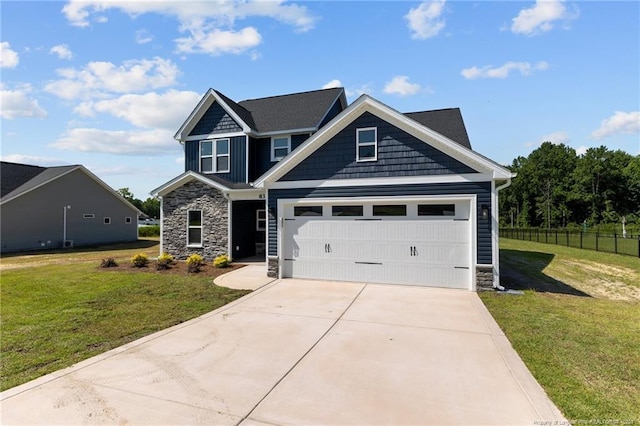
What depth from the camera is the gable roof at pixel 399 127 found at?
9016mm

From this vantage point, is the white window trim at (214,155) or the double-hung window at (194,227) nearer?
the double-hung window at (194,227)

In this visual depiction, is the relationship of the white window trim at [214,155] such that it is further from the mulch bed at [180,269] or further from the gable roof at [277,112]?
the mulch bed at [180,269]

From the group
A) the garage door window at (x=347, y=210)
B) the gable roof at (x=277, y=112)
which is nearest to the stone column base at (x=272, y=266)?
the garage door window at (x=347, y=210)

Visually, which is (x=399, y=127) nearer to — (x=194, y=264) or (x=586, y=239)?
(x=194, y=264)

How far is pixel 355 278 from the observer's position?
1038 cm

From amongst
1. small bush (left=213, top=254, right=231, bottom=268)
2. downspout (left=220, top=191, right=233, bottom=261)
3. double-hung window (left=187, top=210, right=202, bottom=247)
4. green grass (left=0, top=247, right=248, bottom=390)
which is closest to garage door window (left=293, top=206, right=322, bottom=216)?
green grass (left=0, top=247, right=248, bottom=390)

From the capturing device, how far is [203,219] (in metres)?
14.5

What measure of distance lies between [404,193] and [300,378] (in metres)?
6.85

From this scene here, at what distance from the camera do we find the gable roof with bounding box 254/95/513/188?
9.02 metres

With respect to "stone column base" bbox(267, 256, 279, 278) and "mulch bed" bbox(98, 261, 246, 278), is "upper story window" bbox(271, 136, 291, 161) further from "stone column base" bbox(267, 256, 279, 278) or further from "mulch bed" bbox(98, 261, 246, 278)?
"stone column base" bbox(267, 256, 279, 278)

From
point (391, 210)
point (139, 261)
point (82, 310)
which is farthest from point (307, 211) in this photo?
point (139, 261)

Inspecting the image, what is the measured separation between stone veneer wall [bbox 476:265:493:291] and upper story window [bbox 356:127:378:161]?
14.5ft

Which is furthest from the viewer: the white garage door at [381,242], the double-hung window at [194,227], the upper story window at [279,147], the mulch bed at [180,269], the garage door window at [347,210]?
the upper story window at [279,147]

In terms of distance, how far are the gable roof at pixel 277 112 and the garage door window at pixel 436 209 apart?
23.1 ft
